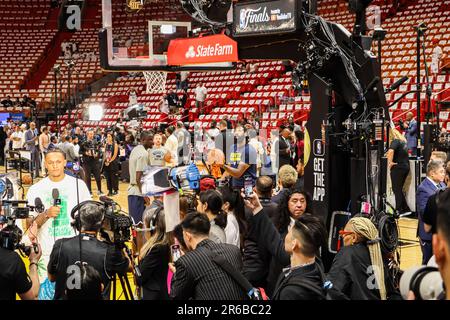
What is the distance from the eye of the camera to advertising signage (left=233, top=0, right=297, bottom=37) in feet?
22.3

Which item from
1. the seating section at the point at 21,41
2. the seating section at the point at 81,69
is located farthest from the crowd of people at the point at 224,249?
the seating section at the point at 21,41

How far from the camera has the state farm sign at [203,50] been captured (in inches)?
305

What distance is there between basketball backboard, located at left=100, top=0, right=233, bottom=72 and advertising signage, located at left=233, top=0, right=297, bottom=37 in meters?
3.27

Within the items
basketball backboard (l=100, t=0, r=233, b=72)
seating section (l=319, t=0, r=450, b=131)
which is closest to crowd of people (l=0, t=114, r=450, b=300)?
basketball backboard (l=100, t=0, r=233, b=72)

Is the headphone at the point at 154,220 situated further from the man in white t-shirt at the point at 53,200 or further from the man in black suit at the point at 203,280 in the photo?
the man in white t-shirt at the point at 53,200

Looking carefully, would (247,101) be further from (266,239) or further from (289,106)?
(266,239)

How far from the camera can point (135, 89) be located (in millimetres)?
26156

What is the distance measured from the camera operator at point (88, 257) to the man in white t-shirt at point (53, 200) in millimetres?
1020

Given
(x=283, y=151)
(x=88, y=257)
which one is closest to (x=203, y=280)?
(x=88, y=257)

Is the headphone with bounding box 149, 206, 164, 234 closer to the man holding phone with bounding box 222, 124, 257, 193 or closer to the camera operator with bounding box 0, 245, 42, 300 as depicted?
the camera operator with bounding box 0, 245, 42, 300

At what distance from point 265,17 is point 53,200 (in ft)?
10.2

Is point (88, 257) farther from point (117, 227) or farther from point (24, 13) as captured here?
point (24, 13)

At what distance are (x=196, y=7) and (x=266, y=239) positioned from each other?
447 cm

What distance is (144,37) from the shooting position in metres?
11.8
